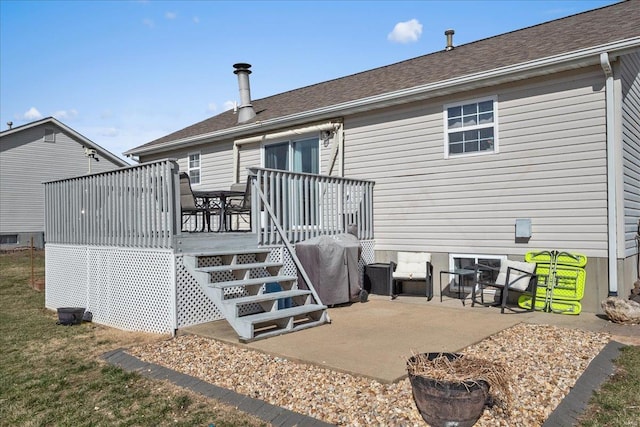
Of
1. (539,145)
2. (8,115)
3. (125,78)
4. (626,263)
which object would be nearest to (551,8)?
(539,145)

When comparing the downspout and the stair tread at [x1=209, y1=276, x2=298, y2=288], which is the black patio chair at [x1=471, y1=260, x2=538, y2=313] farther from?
the stair tread at [x1=209, y1=276, x2=298, y2=288]

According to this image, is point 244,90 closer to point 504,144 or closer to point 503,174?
point 504,144

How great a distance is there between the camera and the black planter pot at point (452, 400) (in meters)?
2.79

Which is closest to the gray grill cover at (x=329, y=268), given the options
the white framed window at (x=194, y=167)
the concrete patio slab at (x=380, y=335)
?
the concrete patio slab at (x=380, y=335)

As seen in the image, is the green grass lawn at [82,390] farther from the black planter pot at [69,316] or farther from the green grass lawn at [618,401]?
the green grass lawn at [618,401]

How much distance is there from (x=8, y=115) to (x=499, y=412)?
29355 millimetres

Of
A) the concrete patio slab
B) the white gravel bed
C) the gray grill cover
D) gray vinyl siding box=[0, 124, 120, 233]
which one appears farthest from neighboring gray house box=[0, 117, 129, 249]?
the white gravel bed

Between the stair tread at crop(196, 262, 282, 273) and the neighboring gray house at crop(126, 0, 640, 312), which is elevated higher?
the neighboring gray house at crop(126, 0, 640, 312)

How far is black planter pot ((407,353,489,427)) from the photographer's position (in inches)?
110

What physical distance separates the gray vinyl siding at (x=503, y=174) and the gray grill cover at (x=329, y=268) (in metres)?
1.67

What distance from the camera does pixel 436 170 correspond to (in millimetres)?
7961

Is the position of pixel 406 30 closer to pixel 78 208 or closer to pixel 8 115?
pixel 78 208

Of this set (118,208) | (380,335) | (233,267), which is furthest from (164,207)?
(380,335)

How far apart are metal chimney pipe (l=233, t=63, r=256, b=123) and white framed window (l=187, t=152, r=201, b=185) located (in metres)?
1.71
